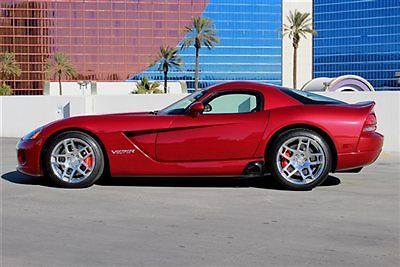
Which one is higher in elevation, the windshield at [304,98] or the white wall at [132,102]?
the windshield at [304,98]

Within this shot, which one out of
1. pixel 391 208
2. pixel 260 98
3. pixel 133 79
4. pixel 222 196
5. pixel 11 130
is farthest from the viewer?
pixel 133 79

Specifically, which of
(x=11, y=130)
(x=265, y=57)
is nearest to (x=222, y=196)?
(x=11, y=130)

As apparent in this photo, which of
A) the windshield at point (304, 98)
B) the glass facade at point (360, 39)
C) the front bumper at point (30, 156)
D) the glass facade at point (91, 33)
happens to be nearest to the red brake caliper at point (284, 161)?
the windshield at point (304, 98)

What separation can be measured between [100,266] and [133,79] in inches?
3984

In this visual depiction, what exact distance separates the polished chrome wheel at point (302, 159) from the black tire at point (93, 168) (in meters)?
2.06

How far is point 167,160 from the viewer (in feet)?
20.7

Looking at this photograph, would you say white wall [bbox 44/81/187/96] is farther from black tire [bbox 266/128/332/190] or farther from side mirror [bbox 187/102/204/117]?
black tire [bbox 266/128/332/190]

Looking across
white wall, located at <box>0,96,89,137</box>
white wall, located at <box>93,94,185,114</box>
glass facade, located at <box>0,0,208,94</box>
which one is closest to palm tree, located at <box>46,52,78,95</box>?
glass facade, located at <box>0,0,208,94</box>

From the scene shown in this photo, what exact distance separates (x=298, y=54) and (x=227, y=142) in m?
112

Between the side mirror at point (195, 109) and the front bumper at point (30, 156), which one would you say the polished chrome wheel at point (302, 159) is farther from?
the front bumper at point (30, 156)

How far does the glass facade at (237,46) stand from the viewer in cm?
10469

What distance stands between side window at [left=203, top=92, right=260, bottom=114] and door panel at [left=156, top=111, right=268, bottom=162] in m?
0.16

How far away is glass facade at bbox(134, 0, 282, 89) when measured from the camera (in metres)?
105

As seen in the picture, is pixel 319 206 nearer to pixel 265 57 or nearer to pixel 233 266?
pixel 233 266
